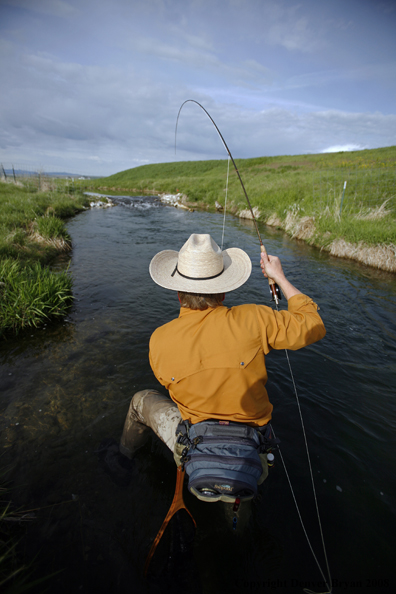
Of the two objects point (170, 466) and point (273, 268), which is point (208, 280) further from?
point (170, 466)

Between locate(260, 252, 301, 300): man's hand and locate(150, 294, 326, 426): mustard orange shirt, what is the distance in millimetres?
299

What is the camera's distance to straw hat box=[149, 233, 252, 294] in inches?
83.4

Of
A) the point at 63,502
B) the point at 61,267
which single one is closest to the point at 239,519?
the point at 63,502

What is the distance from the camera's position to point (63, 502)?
8.82 feet

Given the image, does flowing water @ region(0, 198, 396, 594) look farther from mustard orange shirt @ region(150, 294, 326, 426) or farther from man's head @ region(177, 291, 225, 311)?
man's head @ region(177, 291, 225, 311)

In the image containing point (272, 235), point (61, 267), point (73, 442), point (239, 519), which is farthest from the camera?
point (272, 235)

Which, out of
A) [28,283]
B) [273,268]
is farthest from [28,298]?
[273,268]

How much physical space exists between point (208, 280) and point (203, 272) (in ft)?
0.25

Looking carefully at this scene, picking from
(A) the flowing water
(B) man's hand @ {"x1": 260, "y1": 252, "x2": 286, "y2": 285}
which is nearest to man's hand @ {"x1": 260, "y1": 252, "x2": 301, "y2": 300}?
(B) man's hand @ {"x1": 260, "y1": 252, "x2": 286, "y2": 285}

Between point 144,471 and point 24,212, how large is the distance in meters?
13.8

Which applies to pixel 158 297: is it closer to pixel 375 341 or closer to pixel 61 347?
pixel 61 347

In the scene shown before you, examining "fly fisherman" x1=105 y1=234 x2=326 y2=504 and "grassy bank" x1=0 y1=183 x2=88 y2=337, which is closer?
"fly fisherman" x1=105 y1=234 x2=326 y2=504

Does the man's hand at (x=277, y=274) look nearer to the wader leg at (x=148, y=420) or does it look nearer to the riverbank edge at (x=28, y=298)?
the wader leg at (x=148, y=420)

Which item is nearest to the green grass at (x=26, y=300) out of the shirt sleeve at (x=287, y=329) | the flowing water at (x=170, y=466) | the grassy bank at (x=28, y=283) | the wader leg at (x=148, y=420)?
the grassy bank at (x=28, y=283)
